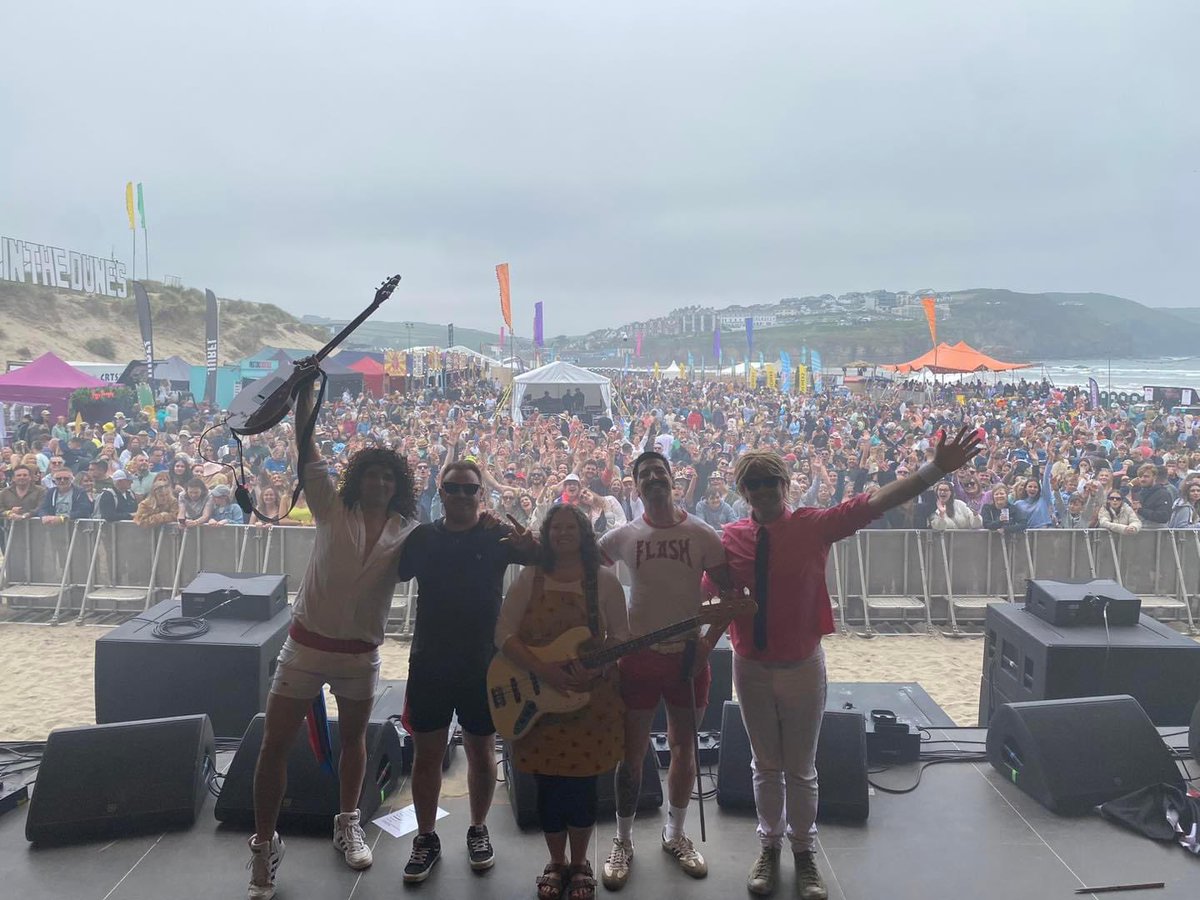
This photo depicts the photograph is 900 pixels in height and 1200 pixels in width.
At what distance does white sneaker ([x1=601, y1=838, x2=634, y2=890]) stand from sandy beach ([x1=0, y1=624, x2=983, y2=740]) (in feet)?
10.1

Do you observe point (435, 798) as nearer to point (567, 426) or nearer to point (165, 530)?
point (165, 530)

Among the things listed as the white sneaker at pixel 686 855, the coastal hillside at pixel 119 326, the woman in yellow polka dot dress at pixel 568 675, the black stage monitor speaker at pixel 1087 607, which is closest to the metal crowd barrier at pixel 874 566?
the black stage monitor speaker at pixel 1087 607

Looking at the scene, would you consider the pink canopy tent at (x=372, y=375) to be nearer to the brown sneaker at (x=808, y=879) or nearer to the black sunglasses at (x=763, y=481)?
the black sunglasses at (x=763, y=481)

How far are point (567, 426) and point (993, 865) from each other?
1075 cm

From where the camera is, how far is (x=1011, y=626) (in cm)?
408

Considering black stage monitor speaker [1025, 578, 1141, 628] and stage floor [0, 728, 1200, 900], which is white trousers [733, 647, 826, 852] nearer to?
stage floor [0, 728, 1200, 900]

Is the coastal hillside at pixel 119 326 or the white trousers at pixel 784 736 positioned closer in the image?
the white trousers at pixel 784 736

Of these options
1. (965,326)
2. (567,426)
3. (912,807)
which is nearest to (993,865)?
(912,807)

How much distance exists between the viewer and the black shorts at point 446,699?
8.16ft

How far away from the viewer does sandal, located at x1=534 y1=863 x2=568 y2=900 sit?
2480 mm

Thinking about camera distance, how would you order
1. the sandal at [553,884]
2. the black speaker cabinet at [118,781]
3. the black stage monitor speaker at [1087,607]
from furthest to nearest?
the black stage monitor speaker at [1087,607], the black speaker cabinet at [118,781], the sandal at [553,884]

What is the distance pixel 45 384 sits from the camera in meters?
13.0

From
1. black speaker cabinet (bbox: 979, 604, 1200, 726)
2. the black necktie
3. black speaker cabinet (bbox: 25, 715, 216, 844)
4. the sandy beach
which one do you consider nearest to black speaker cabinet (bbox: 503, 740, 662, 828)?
the black necktie

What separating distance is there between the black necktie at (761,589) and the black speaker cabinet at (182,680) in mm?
2361
